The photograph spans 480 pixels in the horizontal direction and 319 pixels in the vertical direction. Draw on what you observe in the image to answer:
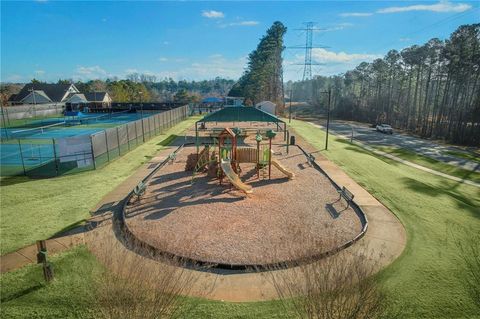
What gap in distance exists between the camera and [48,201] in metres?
14.8

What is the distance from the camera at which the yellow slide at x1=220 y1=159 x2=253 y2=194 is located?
1547 centimetres

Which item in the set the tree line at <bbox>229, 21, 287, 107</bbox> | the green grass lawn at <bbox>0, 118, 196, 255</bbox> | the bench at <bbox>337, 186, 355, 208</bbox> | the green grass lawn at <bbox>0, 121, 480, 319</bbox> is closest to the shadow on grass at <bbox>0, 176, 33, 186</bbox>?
the green grass lawn at <bbox>0, 118, 196, 255</bbox>

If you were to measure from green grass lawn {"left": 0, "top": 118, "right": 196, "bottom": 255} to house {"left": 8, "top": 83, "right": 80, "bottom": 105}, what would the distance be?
228ft

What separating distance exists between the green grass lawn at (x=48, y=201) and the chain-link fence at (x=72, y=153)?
4.27 ft

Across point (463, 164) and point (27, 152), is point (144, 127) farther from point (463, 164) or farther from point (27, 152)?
point (463, 164)

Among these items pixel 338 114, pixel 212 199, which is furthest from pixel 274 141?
pixel 338 114

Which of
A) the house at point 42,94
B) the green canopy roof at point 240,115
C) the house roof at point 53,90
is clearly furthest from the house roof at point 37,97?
the green canopy roof at point 240,115

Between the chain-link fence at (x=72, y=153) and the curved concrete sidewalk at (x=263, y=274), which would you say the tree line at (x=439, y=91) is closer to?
the curved concrete sidewalk at (x=263, y=274)

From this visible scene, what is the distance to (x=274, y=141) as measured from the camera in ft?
105

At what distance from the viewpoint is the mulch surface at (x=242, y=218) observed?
10203mm

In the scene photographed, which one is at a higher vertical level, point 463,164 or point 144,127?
point 144,127

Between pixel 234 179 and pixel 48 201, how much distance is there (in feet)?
30.4

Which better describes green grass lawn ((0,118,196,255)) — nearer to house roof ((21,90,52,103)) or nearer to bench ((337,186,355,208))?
bench ((337,186,355,208))

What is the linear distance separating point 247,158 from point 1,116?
44973mm
